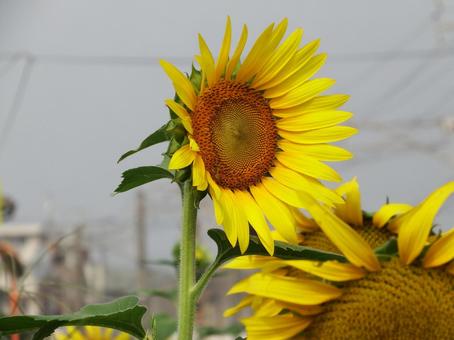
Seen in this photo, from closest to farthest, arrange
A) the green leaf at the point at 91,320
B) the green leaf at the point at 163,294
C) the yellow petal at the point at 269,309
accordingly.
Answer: the green leaf at the point at 91,320, the yellow petal at the point at 269,309, the green leaf at the point at 163,294

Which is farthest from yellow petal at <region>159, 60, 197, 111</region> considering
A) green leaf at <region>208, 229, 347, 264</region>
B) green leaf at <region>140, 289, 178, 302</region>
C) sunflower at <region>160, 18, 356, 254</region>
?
green leaf at <region>140, 289, 178, 302</region>

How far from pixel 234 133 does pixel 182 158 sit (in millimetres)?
86

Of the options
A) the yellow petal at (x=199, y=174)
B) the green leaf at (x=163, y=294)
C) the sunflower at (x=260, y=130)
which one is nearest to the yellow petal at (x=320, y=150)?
the sunflower at (x=260, y=130)

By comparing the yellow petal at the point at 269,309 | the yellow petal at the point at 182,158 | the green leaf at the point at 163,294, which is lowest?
the green leaf at the point at 163,294

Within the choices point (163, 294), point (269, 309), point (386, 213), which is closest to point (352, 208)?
point (386, 213)

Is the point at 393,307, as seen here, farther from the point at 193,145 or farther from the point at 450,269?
the point at 193,145

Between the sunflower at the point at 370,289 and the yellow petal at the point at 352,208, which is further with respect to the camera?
the yellow petal at the point at 352,208

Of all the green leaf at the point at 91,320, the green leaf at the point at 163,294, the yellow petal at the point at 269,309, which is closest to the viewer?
the green leaf at the point at 91,320

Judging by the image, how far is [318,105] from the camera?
60 cm

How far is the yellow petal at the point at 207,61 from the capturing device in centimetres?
53

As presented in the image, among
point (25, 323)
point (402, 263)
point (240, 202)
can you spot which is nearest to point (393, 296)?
point (402, 263)

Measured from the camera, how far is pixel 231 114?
61 cm

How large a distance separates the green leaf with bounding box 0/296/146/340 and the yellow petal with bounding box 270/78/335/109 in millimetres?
205

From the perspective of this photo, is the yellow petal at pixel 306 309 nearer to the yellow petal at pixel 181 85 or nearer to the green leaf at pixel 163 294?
the yellow petal at pixel 181 85
